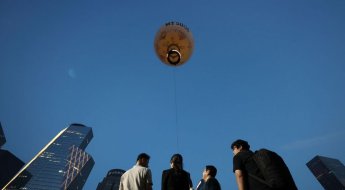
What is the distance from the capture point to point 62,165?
151625 millimetres

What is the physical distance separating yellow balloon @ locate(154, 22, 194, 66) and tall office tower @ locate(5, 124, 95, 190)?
15059 cm

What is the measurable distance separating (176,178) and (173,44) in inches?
131

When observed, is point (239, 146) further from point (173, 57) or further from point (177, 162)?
point (173, 57)

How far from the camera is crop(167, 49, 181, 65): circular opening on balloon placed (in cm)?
612

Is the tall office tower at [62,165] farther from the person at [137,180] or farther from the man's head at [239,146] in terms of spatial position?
the man's head at [239,146]

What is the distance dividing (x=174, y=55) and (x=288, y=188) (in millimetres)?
4125

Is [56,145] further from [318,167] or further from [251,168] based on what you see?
[251,168]

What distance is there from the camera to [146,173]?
177 inches

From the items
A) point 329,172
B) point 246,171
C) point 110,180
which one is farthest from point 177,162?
point 329,172

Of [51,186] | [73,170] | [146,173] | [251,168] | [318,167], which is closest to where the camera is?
[251,168]

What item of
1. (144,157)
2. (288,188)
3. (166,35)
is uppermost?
(166,35)

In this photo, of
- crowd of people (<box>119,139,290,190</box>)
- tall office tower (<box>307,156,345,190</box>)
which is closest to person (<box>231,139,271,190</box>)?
crowd of people (<box>119,139,290,190</box>)

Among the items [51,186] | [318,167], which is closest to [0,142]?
[51,186]

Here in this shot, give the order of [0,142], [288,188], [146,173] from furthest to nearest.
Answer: [0,142]
[146,173]
[288,188]
